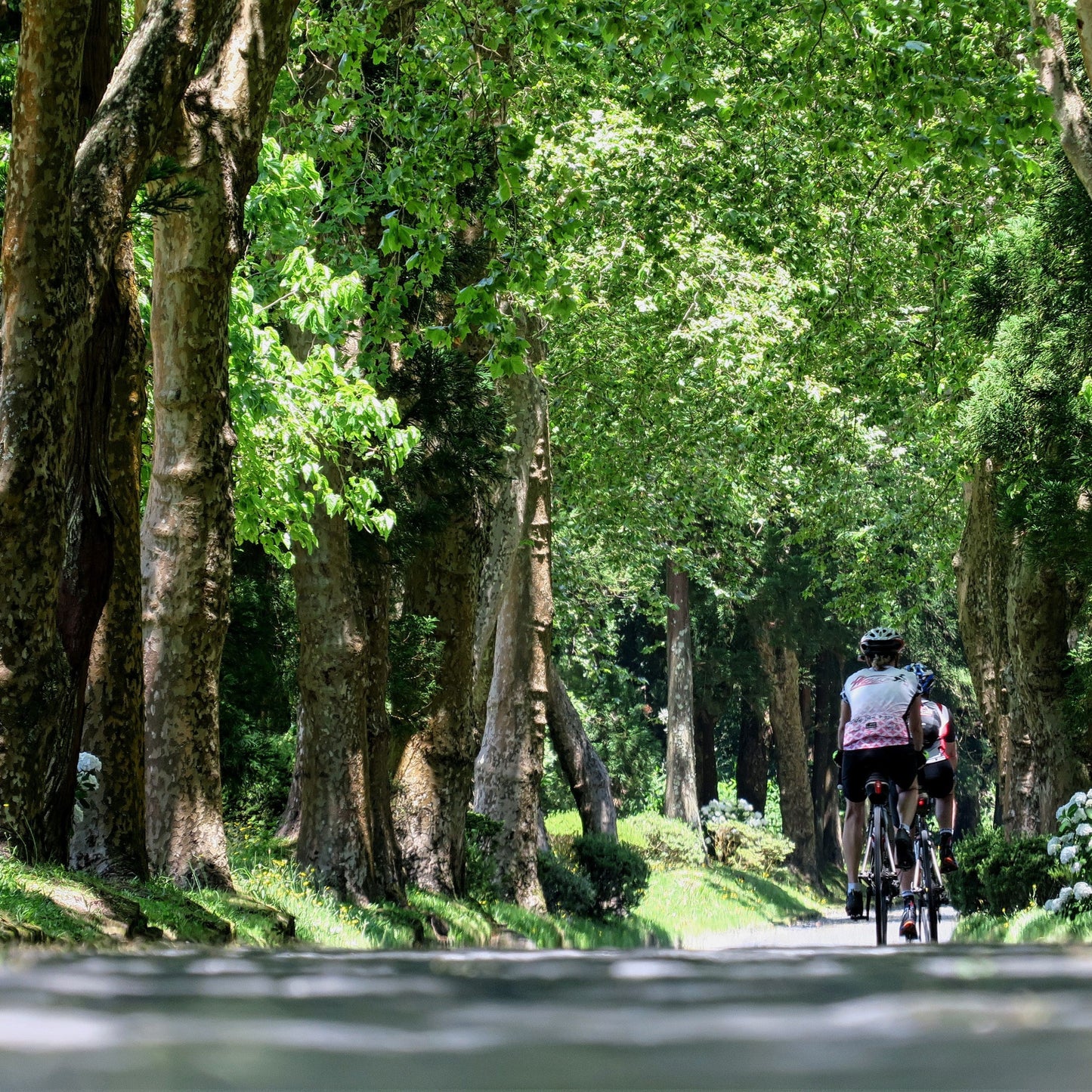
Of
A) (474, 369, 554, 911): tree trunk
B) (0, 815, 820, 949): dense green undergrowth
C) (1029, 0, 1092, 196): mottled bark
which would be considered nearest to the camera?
(0, 815, 820, 949): dense green undergrowth

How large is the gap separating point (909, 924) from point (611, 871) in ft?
45.1

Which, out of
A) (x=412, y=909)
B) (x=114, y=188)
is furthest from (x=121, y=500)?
(x=412, y=909)

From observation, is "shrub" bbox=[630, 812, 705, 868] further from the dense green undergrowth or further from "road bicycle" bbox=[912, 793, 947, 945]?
"road bicycle" bbox=[912, 793, 947, 945]

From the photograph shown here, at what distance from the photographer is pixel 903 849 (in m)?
10.4

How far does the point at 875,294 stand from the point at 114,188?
52.0 feet

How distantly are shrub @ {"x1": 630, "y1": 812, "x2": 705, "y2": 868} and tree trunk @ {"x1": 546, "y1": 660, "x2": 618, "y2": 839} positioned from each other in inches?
210

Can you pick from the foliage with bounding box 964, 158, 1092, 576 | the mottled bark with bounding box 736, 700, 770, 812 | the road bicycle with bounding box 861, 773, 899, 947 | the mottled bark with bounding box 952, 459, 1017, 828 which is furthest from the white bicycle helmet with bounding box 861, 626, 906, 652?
the mottled bark with bounding box 736, 700, 770, 812

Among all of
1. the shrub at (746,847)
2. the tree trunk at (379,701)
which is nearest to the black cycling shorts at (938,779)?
the tree trunk at (379,701)

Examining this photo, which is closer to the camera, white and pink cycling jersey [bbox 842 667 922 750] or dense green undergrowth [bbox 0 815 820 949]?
dense green undergrowth [bbox 0 815 820 949]

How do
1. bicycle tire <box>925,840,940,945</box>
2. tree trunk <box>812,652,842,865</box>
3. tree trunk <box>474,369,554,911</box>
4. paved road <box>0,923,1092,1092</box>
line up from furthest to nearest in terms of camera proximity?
tree trunk <box>812,652,842,865</box>, tree trunk <box>474,369,554,911</box>, bicycle tire <box>925,840,940,945</box>, paved road <box>0,923,1092,1092</box>

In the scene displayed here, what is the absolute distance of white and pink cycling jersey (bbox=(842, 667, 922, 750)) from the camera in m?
10.4

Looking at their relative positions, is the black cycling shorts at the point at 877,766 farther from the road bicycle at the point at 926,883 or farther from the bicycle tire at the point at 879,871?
the road bicycle at the point at 926,883

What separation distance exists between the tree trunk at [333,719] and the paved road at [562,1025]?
40.6ft

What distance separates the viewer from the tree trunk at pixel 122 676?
28.0 ft
